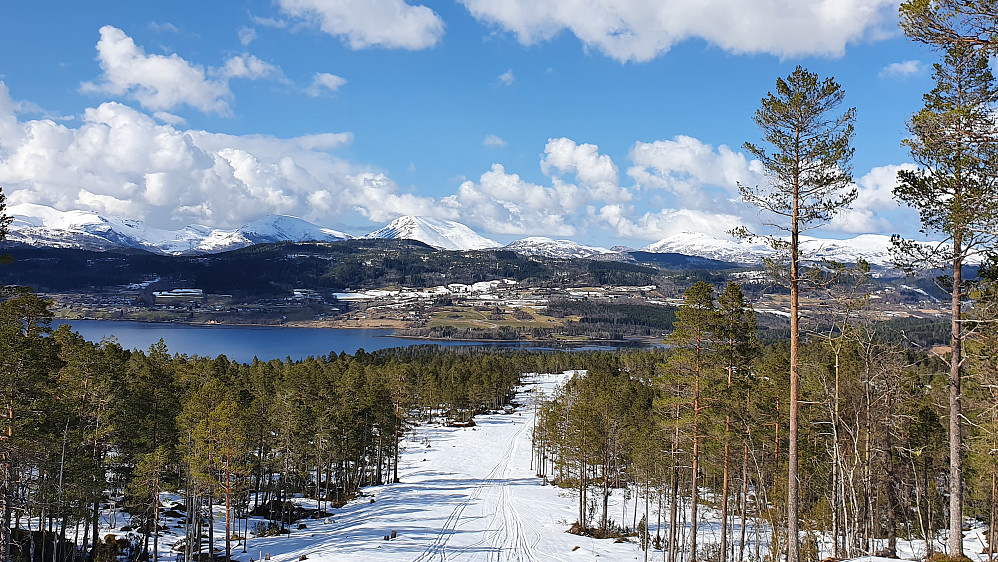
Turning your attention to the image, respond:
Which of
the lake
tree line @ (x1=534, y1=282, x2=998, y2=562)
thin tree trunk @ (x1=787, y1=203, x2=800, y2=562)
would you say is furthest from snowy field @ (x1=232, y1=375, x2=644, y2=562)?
the lake

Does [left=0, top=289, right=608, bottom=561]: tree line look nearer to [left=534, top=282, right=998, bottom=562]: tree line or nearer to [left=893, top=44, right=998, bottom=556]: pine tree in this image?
[left=534, top=282, right=998, bottom=562]: tree line

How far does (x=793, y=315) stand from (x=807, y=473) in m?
14.2

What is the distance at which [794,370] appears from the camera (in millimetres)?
15016

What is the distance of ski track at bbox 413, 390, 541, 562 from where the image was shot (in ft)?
86.8

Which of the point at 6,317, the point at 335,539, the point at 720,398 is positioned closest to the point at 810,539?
the point at 720,398

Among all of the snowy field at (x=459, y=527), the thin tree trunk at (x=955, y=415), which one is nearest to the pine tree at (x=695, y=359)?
the snowy field at (x=459, y=527)

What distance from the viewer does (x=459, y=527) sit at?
105 ft

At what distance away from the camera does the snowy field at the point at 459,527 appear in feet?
89.1

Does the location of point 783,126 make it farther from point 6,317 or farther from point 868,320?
point 6,317

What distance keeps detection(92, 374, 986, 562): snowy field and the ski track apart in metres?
0.05

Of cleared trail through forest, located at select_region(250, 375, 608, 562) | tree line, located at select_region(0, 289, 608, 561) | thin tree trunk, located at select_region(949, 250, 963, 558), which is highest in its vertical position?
thin tree trunk, located at select_region(949, 250, 963, 558)

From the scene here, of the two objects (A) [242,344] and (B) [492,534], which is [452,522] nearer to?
(B) [492,534]

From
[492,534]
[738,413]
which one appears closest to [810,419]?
[738,413]

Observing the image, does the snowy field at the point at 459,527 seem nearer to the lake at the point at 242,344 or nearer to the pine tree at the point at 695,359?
the pine tree at the point at 695,359
